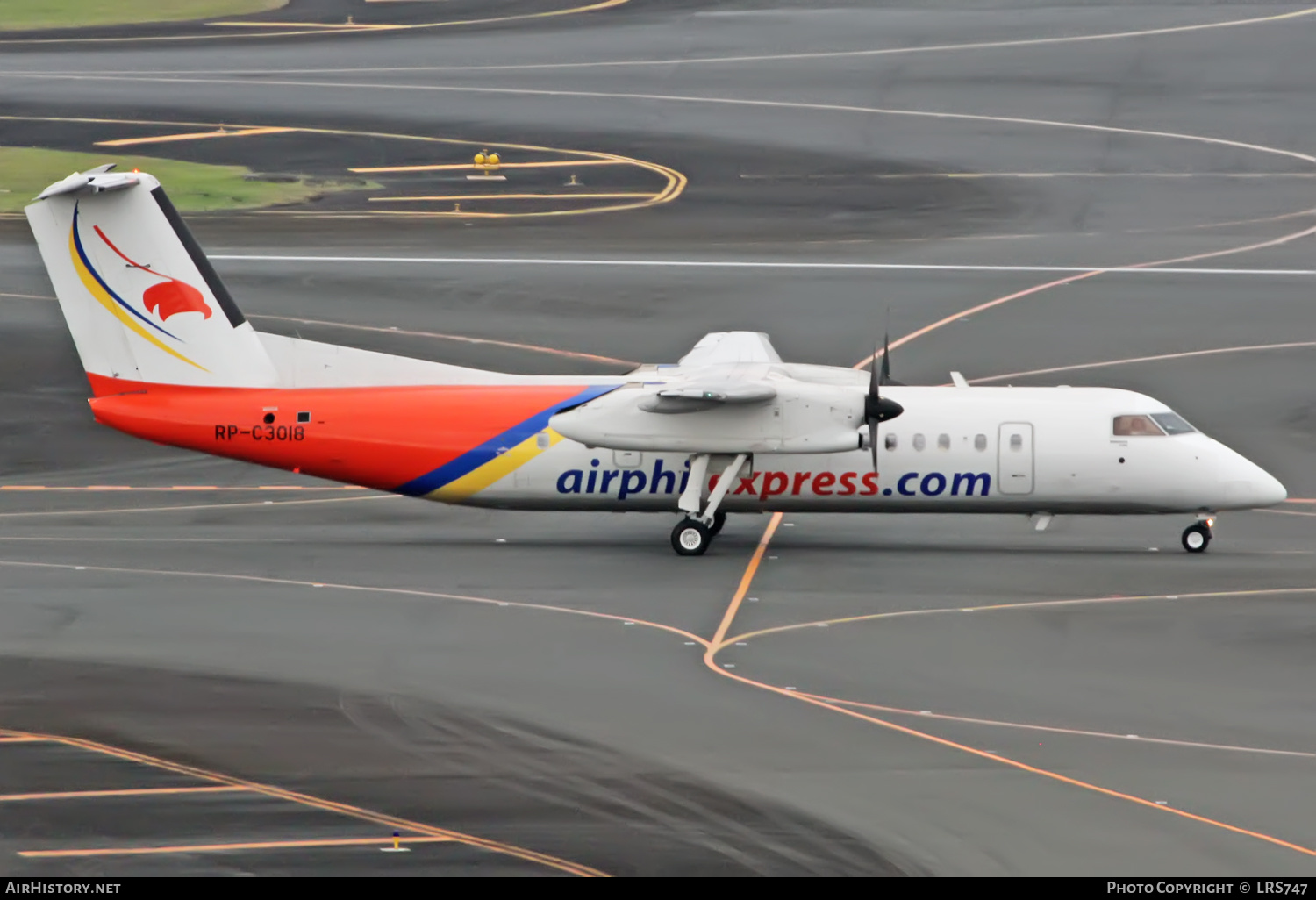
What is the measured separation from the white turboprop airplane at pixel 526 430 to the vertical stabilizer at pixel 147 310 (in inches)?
1.1

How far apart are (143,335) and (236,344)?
1.53 m

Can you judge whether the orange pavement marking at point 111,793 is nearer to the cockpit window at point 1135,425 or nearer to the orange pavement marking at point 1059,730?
the orange pavement marking at point 1059,730

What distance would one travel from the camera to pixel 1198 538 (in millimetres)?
29578

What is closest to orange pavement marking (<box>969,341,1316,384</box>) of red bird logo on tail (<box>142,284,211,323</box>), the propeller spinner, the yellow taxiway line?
the propeller spinner

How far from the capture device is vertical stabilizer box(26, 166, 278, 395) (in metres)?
29.6

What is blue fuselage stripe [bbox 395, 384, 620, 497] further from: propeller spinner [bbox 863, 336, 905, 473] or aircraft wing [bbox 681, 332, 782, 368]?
propeller spinner [bbox 863, 336, 905, 473]

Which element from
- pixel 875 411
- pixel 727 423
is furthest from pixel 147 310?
pixel 875 411

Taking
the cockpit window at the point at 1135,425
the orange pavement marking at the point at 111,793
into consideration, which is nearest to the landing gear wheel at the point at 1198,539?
the cockpit window at the point at 1135,425

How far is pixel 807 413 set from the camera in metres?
28.7

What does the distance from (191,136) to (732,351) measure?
30.2 m

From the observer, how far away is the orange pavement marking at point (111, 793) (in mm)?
18031

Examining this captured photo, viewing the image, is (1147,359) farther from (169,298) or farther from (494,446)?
(169,298)

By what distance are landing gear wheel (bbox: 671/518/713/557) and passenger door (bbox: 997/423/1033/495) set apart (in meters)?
4.86
